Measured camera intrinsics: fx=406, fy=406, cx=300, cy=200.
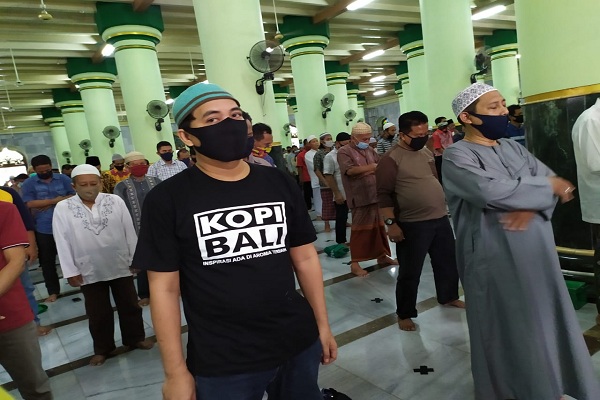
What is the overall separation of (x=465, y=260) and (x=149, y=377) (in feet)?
6.91

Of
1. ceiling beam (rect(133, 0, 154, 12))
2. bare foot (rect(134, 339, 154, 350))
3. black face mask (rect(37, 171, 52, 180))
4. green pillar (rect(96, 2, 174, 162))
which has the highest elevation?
ceiling beam (rect(133, 0, 154, 12))

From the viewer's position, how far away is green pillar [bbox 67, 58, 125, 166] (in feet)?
34.3

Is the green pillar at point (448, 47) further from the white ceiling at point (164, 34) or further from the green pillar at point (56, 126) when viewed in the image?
the green pillar at point (56, 126)

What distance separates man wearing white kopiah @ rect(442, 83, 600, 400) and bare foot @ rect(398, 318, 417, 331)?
0.96m

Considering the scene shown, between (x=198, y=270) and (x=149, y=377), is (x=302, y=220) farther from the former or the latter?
(x=149, y=377)

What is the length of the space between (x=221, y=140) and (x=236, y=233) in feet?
0.98

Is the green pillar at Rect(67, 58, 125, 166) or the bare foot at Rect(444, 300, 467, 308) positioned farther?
the green pillar at Rect(67, 58, 125, 166)

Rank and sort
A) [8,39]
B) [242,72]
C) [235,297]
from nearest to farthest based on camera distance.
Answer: [235,297] → [242,72] → [8,39]

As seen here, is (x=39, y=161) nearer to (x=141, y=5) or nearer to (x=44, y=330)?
(x=44, y=330)

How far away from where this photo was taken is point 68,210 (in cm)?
281

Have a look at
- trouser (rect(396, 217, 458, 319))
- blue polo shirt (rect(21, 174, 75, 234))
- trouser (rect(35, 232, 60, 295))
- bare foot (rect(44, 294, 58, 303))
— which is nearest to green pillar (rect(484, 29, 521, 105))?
trouser (rect(396, 217, 458, 319))

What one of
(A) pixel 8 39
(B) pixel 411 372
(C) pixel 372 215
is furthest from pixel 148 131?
(B) pixel 411 372

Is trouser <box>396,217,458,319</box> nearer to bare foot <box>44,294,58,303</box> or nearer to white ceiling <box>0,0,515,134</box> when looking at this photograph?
bare foot <box>44,294,58,303</box>

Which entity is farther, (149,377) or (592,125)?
(149,377)
